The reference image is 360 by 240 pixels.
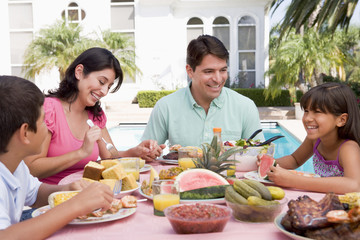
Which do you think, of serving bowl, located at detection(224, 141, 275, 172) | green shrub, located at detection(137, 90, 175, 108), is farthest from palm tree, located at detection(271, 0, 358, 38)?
serving bowl, located at detection(224, 141, 275, 172)

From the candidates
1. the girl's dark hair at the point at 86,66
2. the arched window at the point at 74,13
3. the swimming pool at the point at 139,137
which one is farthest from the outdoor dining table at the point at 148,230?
the arched window at the point at 74,13

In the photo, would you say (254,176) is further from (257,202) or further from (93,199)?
(93,199)

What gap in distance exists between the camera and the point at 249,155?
2.72m

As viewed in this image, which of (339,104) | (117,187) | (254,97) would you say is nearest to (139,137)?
(254,97)

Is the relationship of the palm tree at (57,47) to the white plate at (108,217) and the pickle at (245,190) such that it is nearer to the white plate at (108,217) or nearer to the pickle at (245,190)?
the white plate at (108,217)

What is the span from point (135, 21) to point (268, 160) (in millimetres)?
21130

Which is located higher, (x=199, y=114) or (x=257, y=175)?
(x=199, y=114)

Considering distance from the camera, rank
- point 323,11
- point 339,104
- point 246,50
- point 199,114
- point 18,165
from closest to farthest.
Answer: point 18,165 → point 339,104 → point 199,114 → point 323,11 → point 246,50

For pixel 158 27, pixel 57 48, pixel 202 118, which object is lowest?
pixel 202 118

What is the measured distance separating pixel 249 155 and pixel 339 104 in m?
0.79

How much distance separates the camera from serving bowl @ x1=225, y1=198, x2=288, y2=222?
163 cm

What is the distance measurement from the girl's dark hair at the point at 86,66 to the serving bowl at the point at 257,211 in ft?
6.93

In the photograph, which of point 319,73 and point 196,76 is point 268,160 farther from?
point 319,73

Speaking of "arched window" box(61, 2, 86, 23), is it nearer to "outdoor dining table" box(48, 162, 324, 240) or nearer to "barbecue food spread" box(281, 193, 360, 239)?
"outdoor dining table" box(48, 162, 324, 240)
